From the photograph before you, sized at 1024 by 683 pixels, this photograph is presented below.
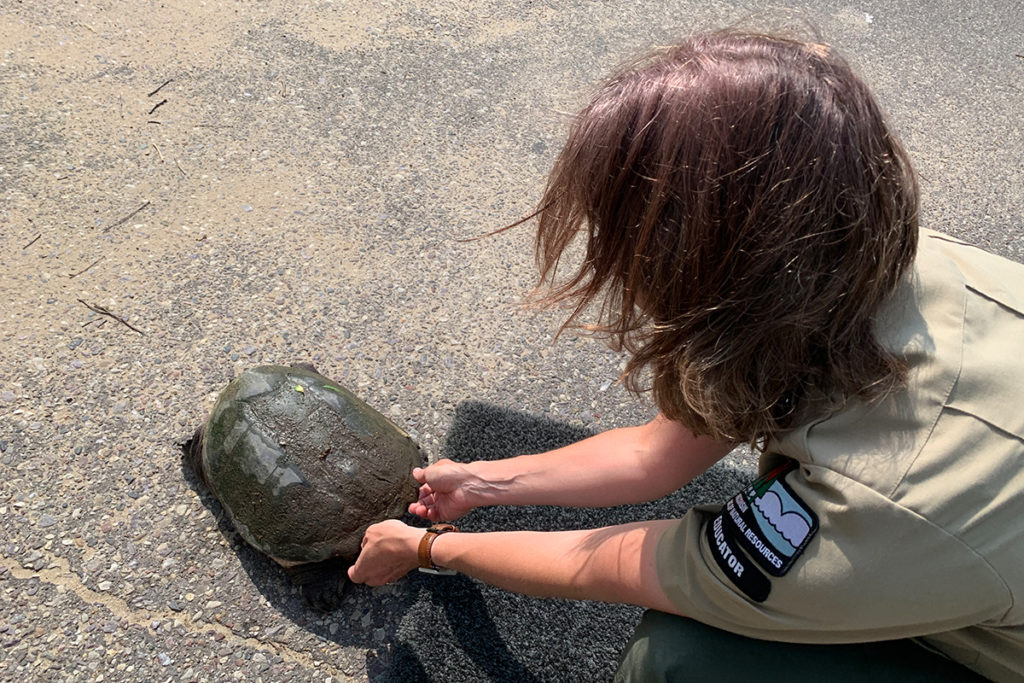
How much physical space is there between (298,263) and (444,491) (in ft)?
3.43

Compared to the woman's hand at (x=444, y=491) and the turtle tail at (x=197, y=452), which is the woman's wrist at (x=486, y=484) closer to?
the woman's hand at (x=444, y=491)

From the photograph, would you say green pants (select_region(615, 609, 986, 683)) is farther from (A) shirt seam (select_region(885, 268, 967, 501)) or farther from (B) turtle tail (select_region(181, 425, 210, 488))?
(B) turtle tail (select_region(181, 425, 210, 488))

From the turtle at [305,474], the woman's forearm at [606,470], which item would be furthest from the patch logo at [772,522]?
the turtle at [305,474]

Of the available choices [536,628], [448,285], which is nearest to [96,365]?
[448,285]

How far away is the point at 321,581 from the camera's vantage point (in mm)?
1705

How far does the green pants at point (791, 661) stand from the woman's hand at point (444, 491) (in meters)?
0.60

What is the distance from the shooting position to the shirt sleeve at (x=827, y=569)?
935 millimetres

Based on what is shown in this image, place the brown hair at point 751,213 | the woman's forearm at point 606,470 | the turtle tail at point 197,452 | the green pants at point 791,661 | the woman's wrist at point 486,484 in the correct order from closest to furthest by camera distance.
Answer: the brown hair at point 751,213, the green pants at point 791,661, the woman's forearm at point 606,470, the woman's wrist at point 486,484, the turtle tail at point 197,452

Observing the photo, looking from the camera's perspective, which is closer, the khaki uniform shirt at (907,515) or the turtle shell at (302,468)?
the khaki uniform shirt at (907,515)

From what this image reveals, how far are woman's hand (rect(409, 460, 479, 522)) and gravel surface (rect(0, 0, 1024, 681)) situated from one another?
0.57 feet

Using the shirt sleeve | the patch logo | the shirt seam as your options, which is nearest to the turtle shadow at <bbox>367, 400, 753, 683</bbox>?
the shirt sleeve

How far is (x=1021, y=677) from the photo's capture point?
1071 millimetres

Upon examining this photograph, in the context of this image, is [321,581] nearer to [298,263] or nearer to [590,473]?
[590,473]

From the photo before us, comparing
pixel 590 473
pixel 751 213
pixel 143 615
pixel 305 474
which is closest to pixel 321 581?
pixel 305 474
